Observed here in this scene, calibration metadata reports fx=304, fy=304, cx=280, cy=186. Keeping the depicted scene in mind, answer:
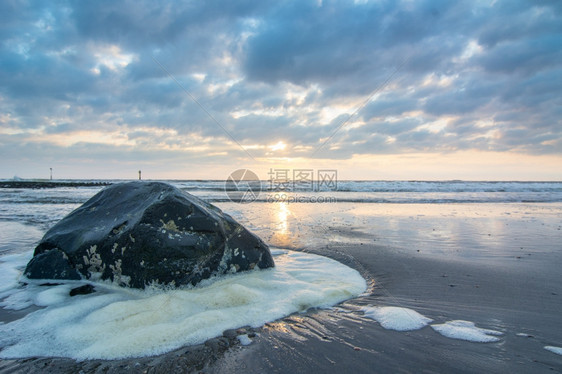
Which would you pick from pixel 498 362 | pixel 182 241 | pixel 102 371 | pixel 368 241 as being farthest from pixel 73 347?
pixel 368 241

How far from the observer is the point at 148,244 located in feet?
11.8

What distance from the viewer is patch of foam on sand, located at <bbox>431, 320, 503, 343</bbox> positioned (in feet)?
7.91

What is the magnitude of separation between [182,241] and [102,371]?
1.79m

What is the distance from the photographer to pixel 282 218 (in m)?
10.0

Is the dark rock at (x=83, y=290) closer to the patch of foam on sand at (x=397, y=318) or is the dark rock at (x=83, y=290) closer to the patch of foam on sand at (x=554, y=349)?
the patch of foam on sand at (x=397, y=318)

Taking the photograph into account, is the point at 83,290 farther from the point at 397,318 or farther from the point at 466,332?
the point at 466,332

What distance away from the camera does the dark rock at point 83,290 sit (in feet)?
11.1

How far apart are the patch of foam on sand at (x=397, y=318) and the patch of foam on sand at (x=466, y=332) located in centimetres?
14

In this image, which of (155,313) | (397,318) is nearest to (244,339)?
(155,313)

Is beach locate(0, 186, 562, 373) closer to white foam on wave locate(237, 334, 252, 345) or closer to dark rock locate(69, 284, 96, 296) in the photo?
white foam on wave locate(237, 334, 252, 345)

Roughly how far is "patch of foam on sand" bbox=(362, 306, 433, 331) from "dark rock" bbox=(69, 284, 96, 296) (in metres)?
3.03

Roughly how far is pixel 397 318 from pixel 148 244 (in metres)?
2.81

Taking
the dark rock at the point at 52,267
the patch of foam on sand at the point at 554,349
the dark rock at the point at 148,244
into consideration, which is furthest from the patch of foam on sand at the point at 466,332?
the dark rock at the point at 52,267

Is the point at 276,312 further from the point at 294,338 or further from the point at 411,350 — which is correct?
the point at 411,350
